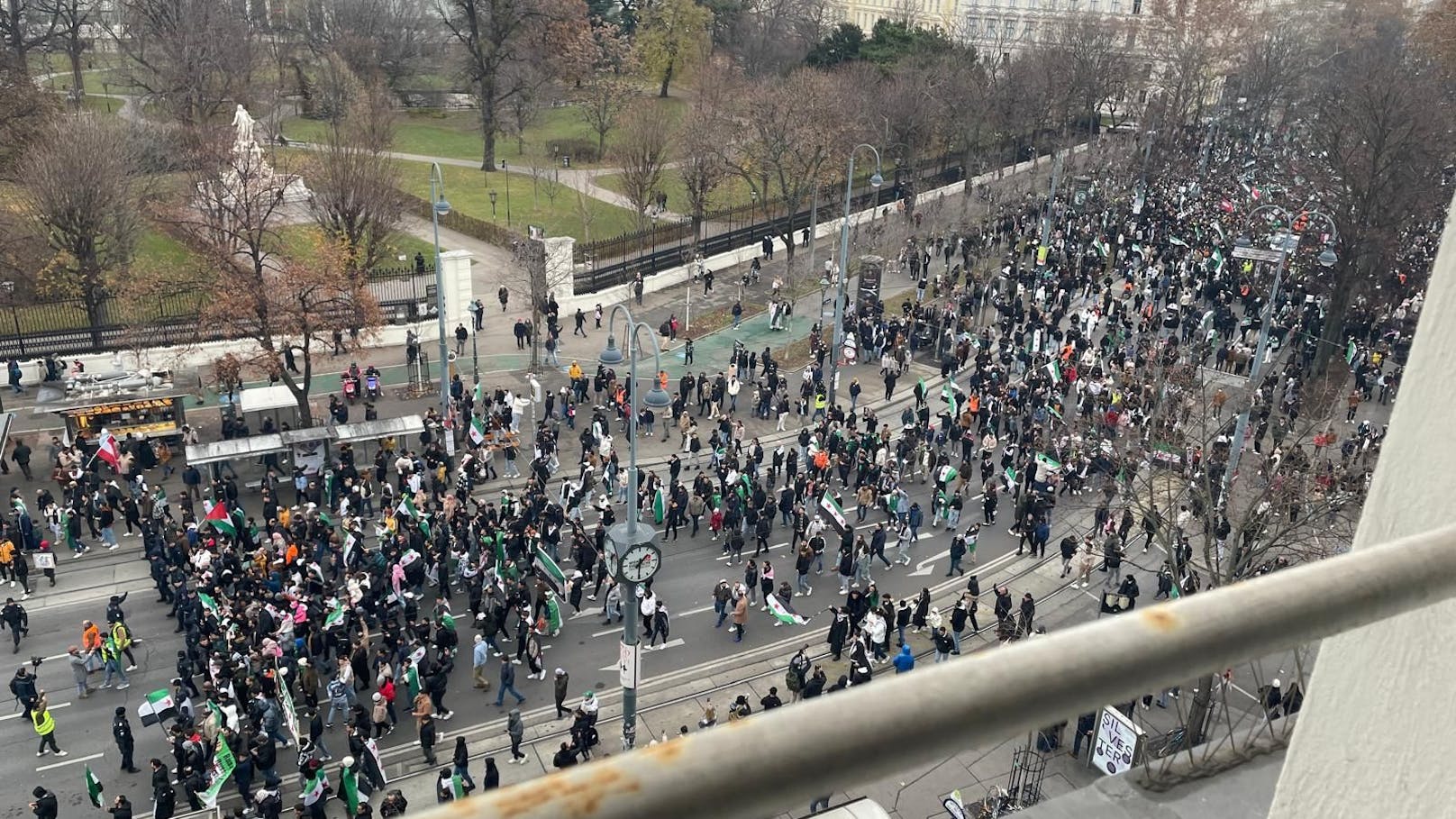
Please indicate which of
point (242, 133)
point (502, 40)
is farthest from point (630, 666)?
point (502, 40)

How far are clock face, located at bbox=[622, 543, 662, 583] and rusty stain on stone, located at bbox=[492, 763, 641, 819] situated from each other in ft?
51.7

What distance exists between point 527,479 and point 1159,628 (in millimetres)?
27150

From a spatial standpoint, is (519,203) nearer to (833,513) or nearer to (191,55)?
(191,55)

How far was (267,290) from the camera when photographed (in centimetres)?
2769

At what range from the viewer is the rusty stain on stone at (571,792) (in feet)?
2.86

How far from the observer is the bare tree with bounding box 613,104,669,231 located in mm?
48844

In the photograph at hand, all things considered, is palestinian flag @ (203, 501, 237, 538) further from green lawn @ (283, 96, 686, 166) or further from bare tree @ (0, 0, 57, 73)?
green lawn @ (283, 96, 686, 166)

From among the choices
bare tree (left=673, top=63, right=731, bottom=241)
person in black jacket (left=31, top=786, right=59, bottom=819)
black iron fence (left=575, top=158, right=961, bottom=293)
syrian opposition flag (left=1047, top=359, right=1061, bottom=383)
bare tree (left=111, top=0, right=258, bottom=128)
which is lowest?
person in black jacket (left=31, top=786, right=59, bottom=819)

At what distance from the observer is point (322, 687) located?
743 inches

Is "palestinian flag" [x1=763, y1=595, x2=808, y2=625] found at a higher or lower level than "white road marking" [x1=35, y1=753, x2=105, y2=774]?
higher

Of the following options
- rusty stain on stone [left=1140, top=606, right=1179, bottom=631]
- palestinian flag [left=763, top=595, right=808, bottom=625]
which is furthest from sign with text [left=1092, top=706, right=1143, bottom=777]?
rusty stain on stone [left=1140, top=606, right=1179, bottom=631]

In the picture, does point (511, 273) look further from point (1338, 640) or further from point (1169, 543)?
point (1338, 640)

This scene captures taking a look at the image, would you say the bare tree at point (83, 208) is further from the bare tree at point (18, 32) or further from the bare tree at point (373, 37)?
the bare tree at point (373, 37)

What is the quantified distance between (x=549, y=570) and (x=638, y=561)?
506 centimetres
